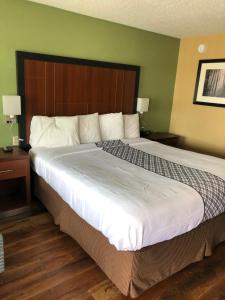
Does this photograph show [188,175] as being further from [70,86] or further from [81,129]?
[70,86]

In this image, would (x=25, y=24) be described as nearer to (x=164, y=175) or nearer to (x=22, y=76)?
(x=22, y=76)

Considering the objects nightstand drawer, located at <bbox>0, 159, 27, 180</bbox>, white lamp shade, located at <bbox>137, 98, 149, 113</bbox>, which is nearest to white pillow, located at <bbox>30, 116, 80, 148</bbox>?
nightstand drawer, located at <bbox>0, 159, 27, 180</bbox>

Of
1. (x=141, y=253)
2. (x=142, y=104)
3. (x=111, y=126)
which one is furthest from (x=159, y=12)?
(x=141, y=253)

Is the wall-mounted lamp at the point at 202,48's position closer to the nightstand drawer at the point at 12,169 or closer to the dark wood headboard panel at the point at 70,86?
the dark wood headboard panel at the point at 70,86

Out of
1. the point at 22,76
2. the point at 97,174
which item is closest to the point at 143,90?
the point at 22,76

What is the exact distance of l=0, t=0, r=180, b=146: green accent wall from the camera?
2.64 m

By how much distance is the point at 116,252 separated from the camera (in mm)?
1700

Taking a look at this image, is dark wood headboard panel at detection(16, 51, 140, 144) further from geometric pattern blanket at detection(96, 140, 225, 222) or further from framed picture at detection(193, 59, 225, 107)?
framed picture at detection(193, 59, 225, 107)

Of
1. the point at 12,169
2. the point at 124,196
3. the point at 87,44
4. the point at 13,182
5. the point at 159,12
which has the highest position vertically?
the point at 159,12

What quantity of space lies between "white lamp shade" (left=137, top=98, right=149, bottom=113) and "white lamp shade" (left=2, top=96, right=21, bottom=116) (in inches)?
72.6

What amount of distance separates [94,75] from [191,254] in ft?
8.09

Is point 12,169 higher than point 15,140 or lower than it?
lower

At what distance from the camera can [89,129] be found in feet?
10.3

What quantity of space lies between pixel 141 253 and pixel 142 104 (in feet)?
8.46
